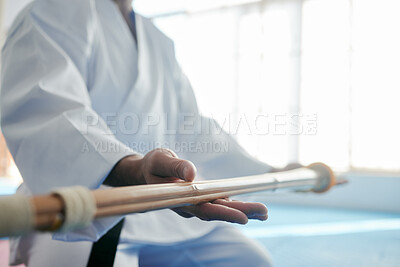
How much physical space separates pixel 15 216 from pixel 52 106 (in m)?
0.46

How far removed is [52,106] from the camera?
0.67 metres

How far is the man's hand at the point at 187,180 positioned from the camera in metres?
0.43

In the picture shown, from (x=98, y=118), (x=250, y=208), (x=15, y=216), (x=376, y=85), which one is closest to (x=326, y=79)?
(x=376, y=85)

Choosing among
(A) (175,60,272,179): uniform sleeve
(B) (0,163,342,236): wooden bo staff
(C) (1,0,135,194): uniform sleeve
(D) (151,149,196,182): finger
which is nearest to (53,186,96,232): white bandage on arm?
(B) (0,163,342,236): wooden bo staff

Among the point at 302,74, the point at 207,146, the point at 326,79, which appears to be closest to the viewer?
the point at 207,146

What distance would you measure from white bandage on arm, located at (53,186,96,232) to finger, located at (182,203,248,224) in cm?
18

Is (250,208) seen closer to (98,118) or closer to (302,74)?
(98,118)

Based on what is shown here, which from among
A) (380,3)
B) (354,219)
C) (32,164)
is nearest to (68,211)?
(32,164)

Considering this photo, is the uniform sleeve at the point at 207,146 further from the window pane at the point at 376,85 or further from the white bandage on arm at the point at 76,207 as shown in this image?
the window pane at the point at 376,85

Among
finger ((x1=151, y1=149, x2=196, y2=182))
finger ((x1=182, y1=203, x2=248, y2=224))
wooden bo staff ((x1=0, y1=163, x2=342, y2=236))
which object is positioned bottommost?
finger ((x1=182, y1=203, x2=248, y2=224))

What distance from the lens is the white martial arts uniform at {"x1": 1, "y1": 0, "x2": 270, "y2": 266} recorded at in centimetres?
62

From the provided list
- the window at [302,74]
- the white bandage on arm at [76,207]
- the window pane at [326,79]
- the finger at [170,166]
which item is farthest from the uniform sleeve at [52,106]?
the window pane at [326,79]

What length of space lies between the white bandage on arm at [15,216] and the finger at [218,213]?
233 mm

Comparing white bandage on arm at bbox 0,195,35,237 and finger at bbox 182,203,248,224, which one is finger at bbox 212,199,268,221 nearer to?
finger at bbox 182,203,248,224
